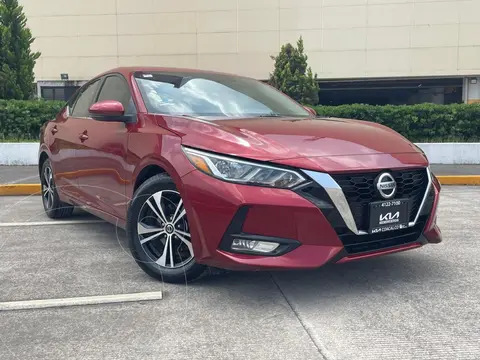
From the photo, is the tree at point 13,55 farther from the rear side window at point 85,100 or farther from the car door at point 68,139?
the rear side window at point 85,100

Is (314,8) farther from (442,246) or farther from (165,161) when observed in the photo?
(165,161)

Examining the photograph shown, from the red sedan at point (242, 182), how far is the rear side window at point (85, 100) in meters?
0.68

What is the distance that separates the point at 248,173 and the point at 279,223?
347mm

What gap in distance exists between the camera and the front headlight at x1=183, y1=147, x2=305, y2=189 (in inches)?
109

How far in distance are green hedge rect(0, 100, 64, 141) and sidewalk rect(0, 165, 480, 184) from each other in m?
0.97

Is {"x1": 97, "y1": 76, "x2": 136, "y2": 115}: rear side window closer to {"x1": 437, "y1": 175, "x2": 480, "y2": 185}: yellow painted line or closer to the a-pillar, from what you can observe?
{"x1": 437, "y1": 175, "x2": 480, "y2": 185}: yellow painted line

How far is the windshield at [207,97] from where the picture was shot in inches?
147

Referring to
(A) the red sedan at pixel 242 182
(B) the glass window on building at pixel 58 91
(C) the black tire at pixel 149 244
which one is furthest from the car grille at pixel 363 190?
(B) the glass window on building at pixel 58 91

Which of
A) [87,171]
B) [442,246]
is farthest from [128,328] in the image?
[442,246]

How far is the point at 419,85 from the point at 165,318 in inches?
677

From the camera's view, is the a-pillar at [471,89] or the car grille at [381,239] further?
the a-pillar at [471,89]

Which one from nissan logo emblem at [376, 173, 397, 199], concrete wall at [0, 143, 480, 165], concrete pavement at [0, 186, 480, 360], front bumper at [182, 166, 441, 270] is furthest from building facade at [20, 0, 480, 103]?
front bumper at [182, 166, 441, 270]

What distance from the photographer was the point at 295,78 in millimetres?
12891

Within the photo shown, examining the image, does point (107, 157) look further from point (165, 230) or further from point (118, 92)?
point (165, 230)
